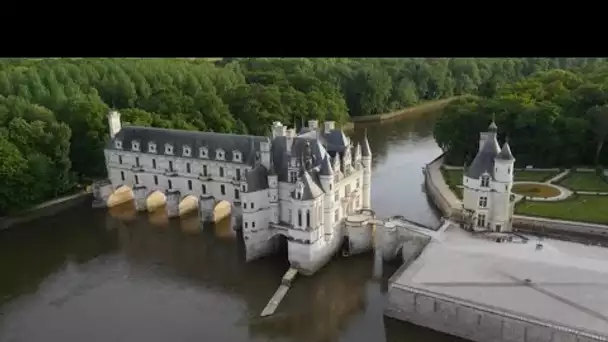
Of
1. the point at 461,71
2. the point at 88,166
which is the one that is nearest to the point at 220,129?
the point at 88,166

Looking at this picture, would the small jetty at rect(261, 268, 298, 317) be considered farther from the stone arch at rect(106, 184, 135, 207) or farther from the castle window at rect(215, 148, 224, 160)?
the stone arch at rect(106, 184, 135, 207)

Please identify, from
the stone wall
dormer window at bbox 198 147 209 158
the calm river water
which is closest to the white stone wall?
dormer window at bbox 198 147 209 158

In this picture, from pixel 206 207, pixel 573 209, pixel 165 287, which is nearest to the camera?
pixel 165 287

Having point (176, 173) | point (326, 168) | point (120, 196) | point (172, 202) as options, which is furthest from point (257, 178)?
point (120, 196)

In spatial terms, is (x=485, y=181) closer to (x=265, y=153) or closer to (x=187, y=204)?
(x=265, y=153)

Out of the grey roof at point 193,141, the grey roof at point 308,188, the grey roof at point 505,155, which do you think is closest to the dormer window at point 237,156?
the grey roof at point 193,141
